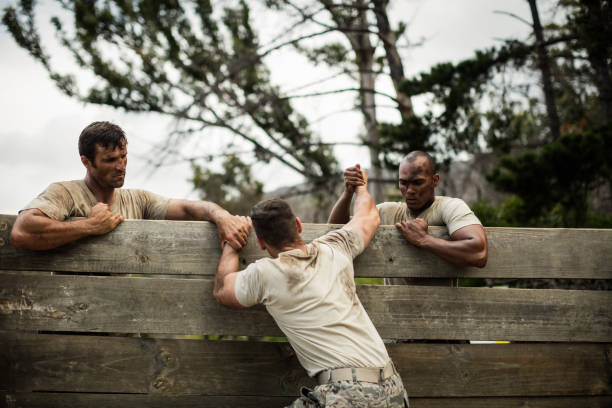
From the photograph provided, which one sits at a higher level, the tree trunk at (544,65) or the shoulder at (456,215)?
the tree trunk at (544,65)

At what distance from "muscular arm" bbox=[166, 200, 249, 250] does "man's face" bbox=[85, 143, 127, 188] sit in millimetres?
460

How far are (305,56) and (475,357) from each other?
10.1 m

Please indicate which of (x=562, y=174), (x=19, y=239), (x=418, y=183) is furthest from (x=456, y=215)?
(x=562, y=174)

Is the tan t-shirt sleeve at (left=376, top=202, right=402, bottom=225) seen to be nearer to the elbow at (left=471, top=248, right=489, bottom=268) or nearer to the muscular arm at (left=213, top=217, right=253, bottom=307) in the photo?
the elbow at (left=471, top=248, right=489, bottom=268)

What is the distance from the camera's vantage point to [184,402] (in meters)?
2.40

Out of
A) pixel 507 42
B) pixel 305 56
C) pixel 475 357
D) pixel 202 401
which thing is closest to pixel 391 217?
pixel 475 357

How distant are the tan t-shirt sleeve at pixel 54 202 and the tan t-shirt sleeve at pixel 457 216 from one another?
7.42ft

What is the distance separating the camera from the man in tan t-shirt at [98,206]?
2.29 meters

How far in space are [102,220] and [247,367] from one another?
3.74 feet

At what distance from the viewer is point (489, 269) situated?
261 centimetres

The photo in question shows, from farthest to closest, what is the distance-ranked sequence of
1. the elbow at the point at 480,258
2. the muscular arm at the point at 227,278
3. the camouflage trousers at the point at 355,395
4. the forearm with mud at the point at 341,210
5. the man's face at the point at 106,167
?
the forearm with mud at the point at 341,210 → the man's face at the point at 106,167 → the elbow at the point at 480,258 → the muscular arm at the point at 227,278 → the camouflage trousers at the point at 355,395

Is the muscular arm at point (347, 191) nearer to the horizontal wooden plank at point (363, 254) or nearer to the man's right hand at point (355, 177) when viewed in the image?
the man's right hand at point (355, 177)

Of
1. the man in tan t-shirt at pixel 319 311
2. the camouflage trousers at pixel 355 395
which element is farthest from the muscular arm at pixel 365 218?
the camouflage trousers at pixel 355 395

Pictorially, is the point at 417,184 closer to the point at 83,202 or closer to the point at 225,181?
the point at 83,202
